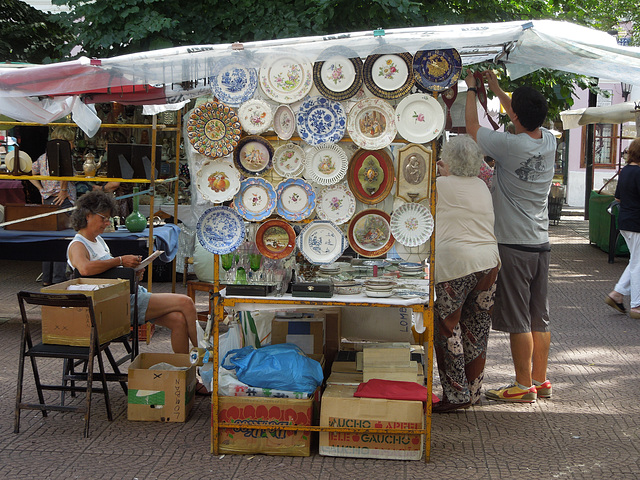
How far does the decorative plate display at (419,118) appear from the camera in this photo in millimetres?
4059

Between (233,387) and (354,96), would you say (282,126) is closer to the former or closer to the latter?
(354,96)

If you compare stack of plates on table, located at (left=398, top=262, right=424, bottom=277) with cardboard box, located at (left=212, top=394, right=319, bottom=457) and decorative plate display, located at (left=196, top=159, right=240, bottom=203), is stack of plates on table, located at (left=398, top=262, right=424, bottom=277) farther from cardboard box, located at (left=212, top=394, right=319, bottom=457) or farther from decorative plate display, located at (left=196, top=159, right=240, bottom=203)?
decorative plate display, located at (left=196, top=159, right=240, bottom=203)

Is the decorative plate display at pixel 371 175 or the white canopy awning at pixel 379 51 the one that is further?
the decorative plate display at pixel 371 175

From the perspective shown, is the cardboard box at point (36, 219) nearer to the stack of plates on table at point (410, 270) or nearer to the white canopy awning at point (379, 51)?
the white canopy awning at point (379, 51)

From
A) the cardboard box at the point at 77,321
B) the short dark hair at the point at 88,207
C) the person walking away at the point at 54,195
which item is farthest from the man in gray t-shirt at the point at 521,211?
the person walking away at the point at 54,195

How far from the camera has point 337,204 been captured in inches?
166

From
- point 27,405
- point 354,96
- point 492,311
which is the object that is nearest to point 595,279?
point 492,311

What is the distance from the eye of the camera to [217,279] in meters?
4.24

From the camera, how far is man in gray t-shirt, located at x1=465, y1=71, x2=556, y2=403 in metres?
4.76

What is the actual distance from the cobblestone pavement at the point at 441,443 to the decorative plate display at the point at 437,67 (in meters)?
2.10

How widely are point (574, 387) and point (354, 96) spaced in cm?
292

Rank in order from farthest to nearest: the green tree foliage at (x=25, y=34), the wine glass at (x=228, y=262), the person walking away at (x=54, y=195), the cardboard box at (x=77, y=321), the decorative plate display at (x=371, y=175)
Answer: the green tree foliage at (x=25, y=34) → the person walking away at (x=54, y=195) → the cardboard box at (x=77, y=321) → the wine glass at (x=228, y=262) → the decorative plate display at (x=371, y=175)

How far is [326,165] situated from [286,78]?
54cm

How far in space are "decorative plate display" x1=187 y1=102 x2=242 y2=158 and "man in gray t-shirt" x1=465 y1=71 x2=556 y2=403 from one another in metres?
1.58
